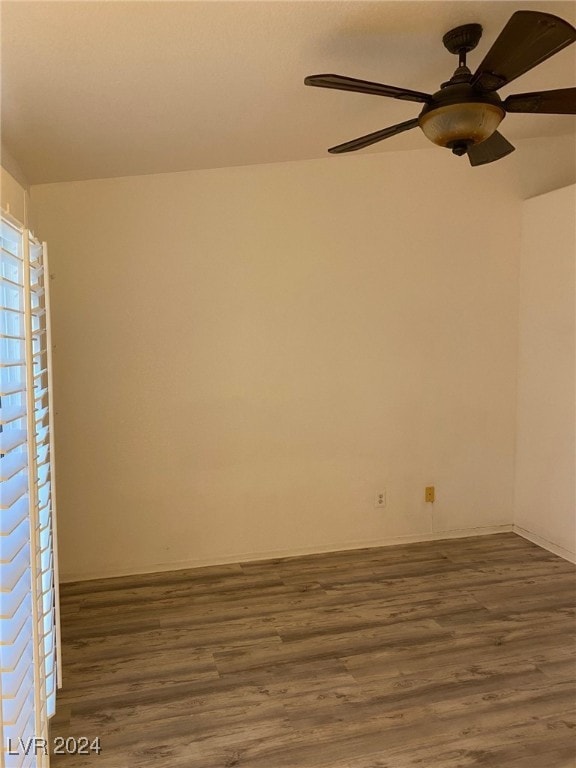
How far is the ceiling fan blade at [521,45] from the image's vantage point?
1566 millimetres

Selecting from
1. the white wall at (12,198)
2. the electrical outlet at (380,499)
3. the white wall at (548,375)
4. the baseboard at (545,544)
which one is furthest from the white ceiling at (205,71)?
the baseboard at (545,544)

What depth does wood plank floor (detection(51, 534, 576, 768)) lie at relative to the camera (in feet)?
7.01

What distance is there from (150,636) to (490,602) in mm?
1693

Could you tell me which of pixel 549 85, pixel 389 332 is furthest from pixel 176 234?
pixel 549 85

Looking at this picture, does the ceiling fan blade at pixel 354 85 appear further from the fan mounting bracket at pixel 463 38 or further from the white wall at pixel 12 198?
the white wall at pixel 12 198

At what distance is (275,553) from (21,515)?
2.41 metres

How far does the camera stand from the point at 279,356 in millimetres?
3711

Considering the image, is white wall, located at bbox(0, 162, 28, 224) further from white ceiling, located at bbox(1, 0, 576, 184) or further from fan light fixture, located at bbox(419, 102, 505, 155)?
fan light fixture, located at bbox(419, 102, 505, 155)

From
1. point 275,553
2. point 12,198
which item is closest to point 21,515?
point 12,198

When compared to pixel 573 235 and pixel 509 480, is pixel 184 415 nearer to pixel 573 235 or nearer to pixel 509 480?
pixel 509 480

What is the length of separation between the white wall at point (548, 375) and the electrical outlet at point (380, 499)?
0.95 metres

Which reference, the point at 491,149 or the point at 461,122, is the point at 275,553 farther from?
the point at 461,122

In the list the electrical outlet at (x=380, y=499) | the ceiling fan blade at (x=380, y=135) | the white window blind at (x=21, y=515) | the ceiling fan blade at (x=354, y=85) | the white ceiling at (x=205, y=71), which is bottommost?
the electrical outlet at (x=380, y=499)

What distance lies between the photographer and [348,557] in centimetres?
379
